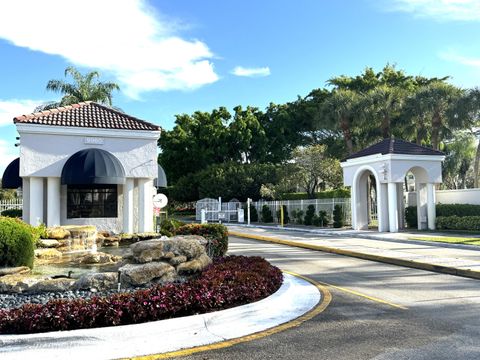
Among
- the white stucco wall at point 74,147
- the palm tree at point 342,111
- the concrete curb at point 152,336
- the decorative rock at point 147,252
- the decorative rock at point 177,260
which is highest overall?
the palm tree at point 342,111

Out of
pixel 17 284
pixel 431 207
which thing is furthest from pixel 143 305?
pixel 431 207

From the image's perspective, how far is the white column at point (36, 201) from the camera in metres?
17.5

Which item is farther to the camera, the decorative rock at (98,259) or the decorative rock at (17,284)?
the decorative rock at (98,259)

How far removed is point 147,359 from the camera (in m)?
→ 5.32

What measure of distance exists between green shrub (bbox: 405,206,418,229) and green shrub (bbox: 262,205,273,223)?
42.9ft

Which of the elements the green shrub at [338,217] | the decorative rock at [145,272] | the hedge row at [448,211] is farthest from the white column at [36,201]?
the hedge row at [448,211]

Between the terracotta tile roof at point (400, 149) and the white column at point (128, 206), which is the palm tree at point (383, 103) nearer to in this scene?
the terracotta tile roof at point (400, 149)

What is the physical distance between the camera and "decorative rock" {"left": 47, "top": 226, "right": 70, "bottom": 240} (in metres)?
14.5

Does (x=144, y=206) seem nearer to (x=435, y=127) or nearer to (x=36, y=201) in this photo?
(x=36, y=201)

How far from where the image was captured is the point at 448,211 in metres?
25.6

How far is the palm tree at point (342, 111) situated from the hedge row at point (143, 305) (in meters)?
32.4

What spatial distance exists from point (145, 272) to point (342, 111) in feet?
108

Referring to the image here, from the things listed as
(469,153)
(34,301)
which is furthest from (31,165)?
(469,153)

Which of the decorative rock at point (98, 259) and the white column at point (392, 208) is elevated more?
the white column at point (392, 208)
